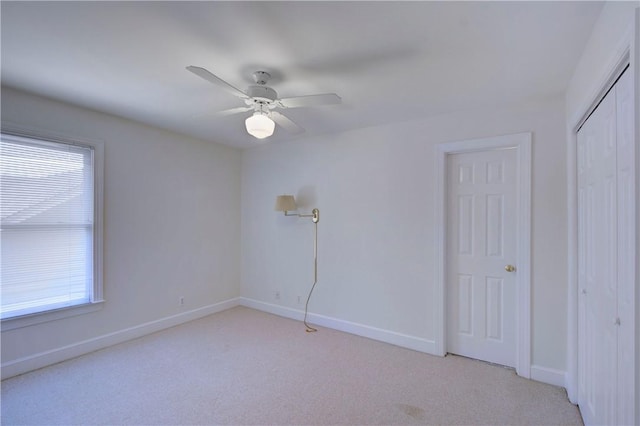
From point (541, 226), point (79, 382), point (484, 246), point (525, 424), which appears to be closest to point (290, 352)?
point (79, 382)

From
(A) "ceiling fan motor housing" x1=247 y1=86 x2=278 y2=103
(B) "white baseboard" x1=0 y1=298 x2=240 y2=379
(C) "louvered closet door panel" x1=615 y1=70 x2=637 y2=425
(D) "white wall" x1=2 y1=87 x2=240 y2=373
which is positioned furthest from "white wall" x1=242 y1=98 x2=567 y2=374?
(A) "ceiling fan motor housing" x1=247 y1=86 x2=278 y2=103

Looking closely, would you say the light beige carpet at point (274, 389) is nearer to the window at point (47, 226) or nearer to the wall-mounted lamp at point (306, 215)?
the window at point (47, 226)

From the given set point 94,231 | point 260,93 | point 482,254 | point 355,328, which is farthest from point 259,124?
point 355,328

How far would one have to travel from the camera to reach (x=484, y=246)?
2.93 meters

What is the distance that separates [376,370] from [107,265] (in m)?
3.01

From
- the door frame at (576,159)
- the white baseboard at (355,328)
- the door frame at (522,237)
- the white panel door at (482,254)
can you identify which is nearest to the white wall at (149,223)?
the white baseboard at (355,328)

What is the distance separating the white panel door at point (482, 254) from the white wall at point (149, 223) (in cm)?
318

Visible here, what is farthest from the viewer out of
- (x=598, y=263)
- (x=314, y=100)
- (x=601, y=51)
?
(x=314, y=100)

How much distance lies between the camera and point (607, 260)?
1587 millimetres

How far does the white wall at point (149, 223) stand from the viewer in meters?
2.79

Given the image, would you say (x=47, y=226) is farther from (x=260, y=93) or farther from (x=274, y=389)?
(x=274, y=389)

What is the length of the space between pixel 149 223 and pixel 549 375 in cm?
439

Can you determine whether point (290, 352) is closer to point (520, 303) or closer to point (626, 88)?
point (520, 303)

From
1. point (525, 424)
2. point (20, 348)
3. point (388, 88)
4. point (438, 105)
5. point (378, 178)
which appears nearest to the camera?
point (525, 424)
